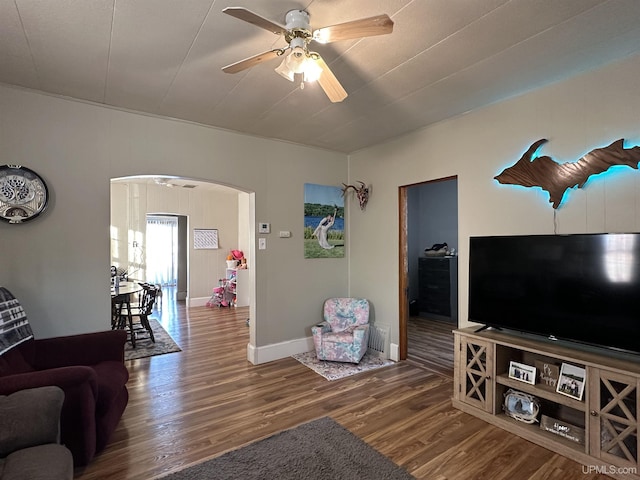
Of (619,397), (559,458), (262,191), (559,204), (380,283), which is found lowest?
(559,458)

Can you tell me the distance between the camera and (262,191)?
4008 mm

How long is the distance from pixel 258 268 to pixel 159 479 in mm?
2283

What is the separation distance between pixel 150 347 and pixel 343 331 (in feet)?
A: 8.92

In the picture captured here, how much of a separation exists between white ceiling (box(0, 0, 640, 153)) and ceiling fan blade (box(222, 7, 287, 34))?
249 millimetres

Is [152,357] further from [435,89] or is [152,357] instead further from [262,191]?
[435,89]

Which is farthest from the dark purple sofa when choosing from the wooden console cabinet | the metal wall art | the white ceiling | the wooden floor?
the metal wall art

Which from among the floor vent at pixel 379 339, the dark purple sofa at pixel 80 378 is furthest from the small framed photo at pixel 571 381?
the dark purple sofa at pixel 80 378

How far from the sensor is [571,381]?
2.24 metres

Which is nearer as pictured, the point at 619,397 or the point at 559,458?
the point at 619,397

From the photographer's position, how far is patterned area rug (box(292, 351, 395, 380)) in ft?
11.8

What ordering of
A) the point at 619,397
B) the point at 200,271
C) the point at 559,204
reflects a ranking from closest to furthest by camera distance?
the point at 619,397 → the point at 559,204 → the point at 200,271

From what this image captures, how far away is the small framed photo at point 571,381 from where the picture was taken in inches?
86.2

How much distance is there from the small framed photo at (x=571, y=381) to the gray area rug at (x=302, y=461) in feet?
4.03

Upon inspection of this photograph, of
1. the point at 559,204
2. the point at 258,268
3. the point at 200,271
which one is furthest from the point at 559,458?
the point at 200,271
